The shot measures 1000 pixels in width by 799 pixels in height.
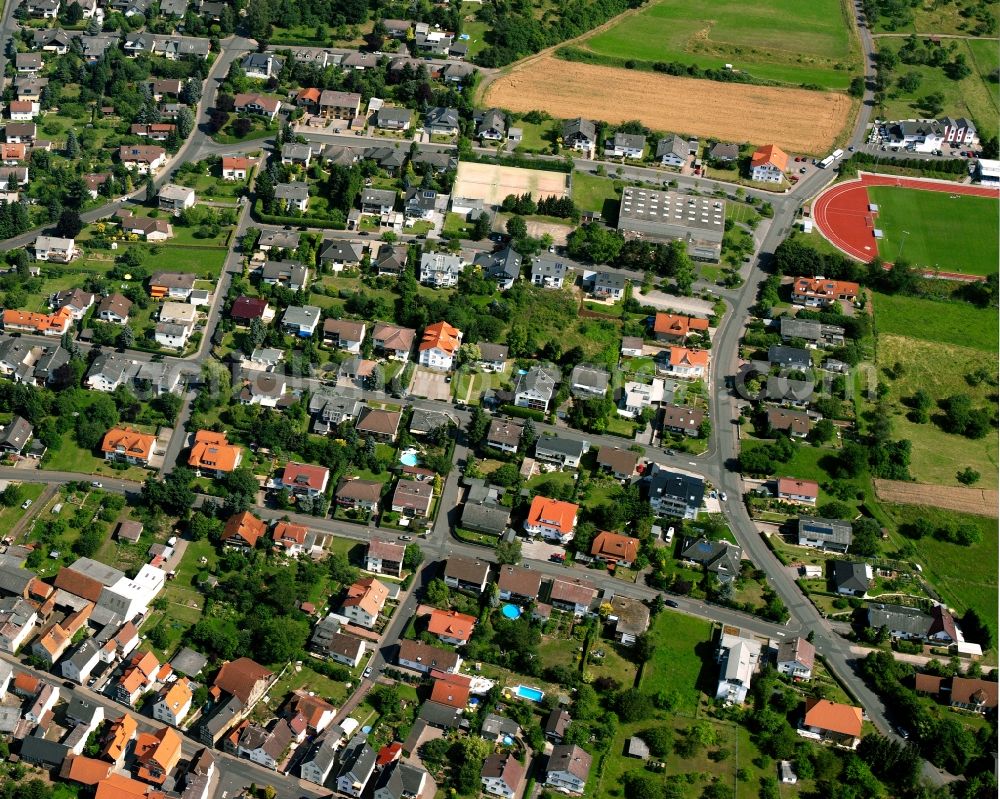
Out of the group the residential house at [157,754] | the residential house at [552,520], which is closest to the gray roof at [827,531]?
the residential house at [552,520]

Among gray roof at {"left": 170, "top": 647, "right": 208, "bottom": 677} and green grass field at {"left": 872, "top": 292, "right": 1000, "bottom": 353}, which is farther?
green grass field at {"left": 872, "top": 292, "right": 1000, "bottom": 353}

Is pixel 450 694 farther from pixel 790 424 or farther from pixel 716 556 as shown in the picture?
pixel 790 424

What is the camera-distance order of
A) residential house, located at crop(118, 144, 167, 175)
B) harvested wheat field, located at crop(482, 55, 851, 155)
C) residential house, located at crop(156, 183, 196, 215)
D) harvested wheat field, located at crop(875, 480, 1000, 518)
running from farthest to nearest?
harvested wheat field, located at crop(482, 55, 851, 155) → residential house, located at crop(118, 144, 167, 175) → residential house, located at crop(156, 183, 196, 215) → harvested wheat field, located at crop(875, 480, 1000, 518)

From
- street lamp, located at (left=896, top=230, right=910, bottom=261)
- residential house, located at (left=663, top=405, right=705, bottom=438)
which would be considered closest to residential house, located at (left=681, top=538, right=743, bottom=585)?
residential house, located at (left=663, top=405, right=705, bottom=438)

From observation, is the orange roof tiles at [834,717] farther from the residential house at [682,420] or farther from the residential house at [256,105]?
the residential house at [256,105]

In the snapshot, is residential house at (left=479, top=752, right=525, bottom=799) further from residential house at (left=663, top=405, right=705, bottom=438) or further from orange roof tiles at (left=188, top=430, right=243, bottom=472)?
residential house at (left=663, top=405, right=705, bottom=438)

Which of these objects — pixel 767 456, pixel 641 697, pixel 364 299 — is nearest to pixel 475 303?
pixel 364 299
